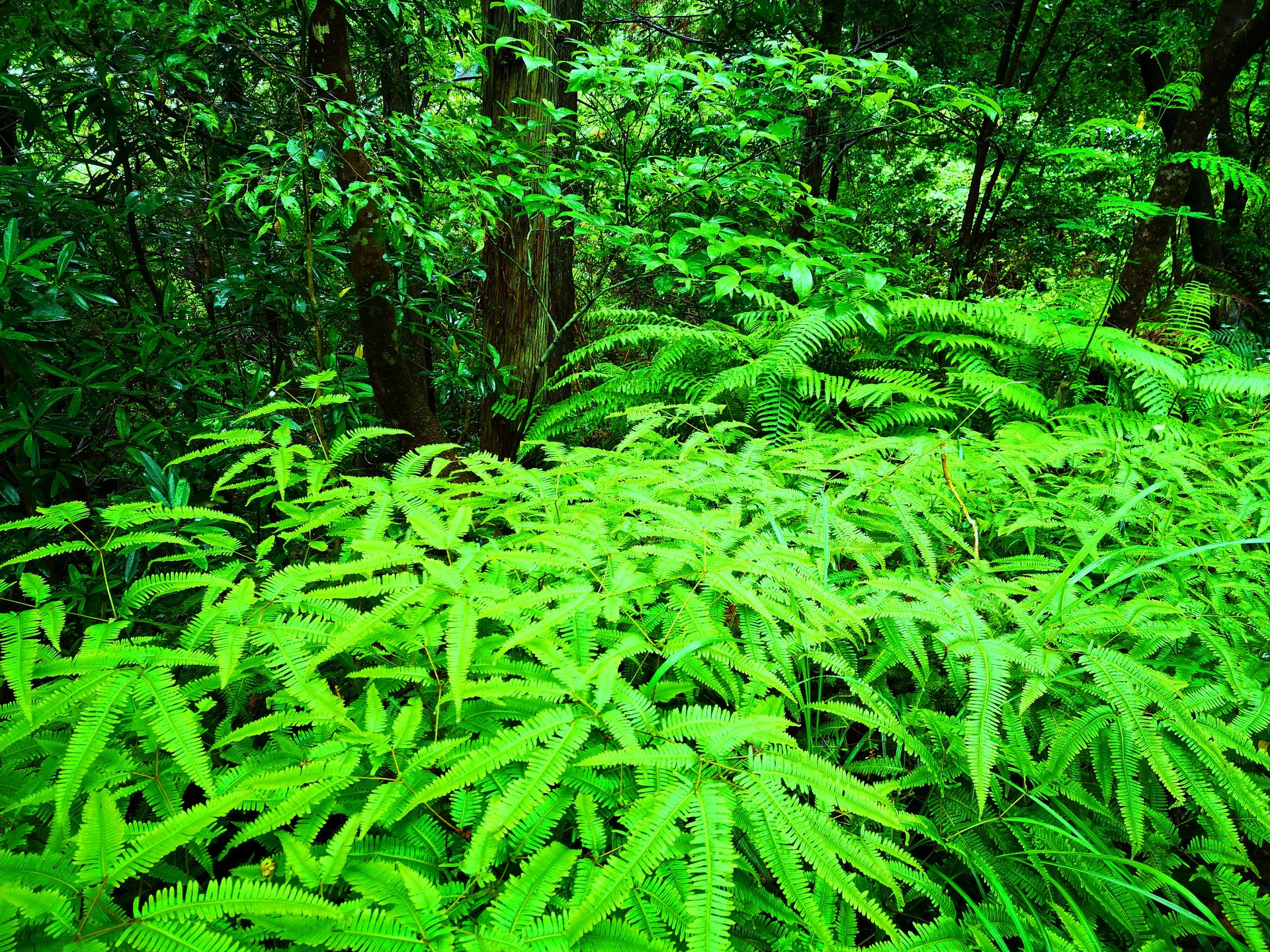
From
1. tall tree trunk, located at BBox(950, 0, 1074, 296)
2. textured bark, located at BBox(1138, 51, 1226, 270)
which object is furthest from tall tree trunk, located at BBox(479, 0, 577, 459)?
textured bark, located at BBox(1138, 51, 1226, 270)

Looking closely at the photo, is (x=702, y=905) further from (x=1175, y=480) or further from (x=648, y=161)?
(x=648, y=161)

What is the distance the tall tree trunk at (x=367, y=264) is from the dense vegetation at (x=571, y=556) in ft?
0.07

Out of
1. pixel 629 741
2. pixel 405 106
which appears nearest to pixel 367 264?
pixel 405 106

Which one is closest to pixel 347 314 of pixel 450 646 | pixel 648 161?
pixel 648 161

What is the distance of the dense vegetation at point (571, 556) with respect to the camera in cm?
88

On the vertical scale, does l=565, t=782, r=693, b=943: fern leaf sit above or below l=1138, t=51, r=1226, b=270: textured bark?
below

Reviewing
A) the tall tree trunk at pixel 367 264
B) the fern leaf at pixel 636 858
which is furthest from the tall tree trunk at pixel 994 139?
the fern leaf at pixel 636 858

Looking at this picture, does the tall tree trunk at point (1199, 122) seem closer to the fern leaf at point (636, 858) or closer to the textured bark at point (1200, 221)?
the textured bark at point (1200, 221)

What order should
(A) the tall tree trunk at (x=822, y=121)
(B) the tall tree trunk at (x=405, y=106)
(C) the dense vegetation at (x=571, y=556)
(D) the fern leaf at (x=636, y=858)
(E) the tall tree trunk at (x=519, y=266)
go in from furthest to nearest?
(A) the tall tree trunk at (x=822, y=121), (E) the tall tree trunk at (x=519, y=266), (B) the tall tree trunk at (x=405, y=106), (C) the dense vegetation at (x=571, y=556), (D) the fern leaf at (x=636, y=858)

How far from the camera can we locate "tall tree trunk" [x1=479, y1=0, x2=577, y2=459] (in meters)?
3.60

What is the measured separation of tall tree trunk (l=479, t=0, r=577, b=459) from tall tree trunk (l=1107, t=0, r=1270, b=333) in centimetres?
367

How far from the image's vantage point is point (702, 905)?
2.54 ft

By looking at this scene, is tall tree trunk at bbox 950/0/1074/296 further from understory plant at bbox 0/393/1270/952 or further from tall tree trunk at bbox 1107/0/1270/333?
understory plant at bbox 0/393/1270/952

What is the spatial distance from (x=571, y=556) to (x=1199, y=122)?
4.91 meters
